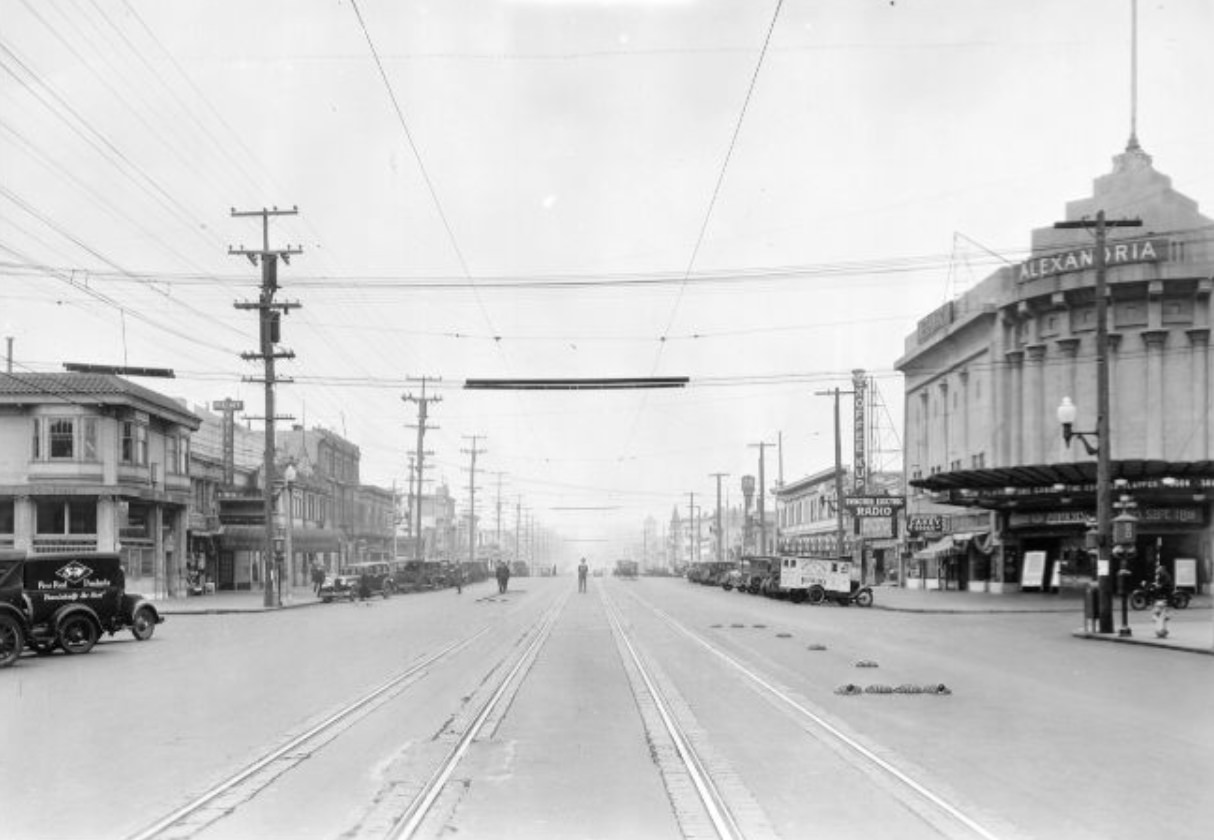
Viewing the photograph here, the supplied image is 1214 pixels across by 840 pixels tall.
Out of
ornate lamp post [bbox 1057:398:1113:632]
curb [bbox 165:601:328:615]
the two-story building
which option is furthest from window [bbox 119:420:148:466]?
ornate lamp post [bbox 1057:398:1113:632]

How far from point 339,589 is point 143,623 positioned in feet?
89.4

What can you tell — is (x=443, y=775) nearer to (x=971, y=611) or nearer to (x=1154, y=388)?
(x=971, y=611)

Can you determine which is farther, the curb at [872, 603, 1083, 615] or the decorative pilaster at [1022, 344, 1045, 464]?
the decorative pilaster at [1022, 344, 1045, 464]

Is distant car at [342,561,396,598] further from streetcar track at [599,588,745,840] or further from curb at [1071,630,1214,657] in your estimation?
streetcar track at [599,588,745,840]

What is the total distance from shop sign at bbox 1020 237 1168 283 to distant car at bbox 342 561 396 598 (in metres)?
31.8

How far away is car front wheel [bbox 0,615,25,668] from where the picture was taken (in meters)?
19.5

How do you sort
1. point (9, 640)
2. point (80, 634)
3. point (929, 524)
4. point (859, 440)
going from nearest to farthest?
point (9, 640), point (80, 634), point (929, 524), point (859, 440)

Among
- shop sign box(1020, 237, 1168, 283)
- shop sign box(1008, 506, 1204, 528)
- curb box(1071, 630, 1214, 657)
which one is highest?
shop sign box(1020, 237, 1168, 283)

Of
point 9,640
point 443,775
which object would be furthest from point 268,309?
point 443,775

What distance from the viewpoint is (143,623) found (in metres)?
26.6

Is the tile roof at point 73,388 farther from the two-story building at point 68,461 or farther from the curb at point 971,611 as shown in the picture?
the curb at point 971,611

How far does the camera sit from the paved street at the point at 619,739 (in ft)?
26.2

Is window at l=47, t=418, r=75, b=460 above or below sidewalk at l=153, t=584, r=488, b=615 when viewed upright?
above

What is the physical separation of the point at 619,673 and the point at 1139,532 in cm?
3269
